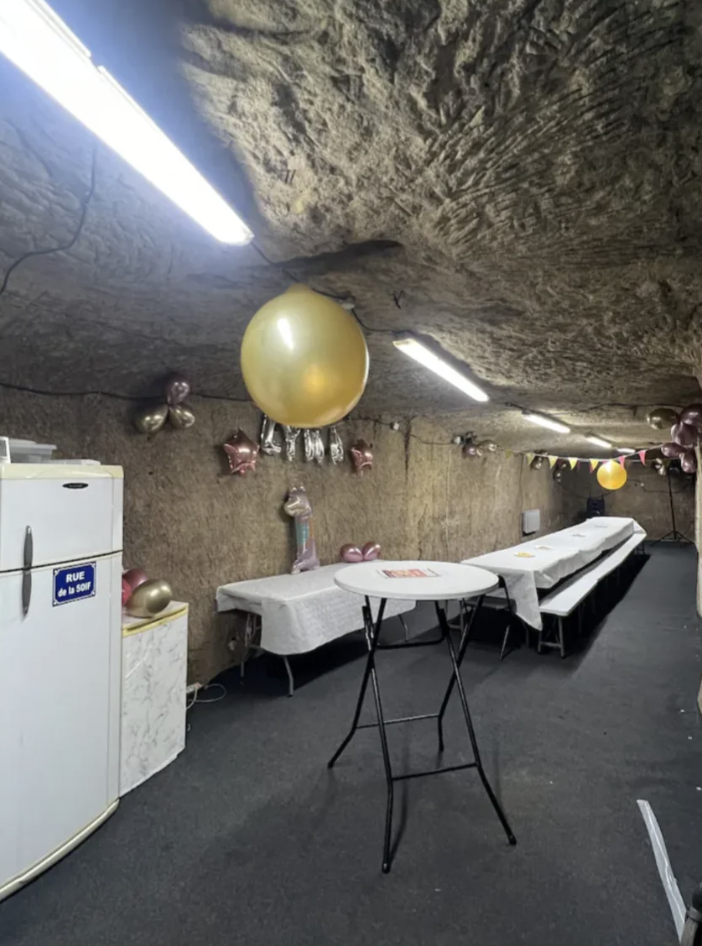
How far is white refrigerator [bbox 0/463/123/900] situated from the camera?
184 cm

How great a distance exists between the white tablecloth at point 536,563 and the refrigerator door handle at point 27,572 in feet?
11.1

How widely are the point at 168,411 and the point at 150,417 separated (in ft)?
0.44

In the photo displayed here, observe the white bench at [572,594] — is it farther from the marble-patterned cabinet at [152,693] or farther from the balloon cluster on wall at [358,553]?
the marble-patterned cabinet at [152,693]

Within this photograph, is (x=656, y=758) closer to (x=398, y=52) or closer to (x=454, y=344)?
(x=454, y=344)

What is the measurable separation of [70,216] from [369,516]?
4232 millimetres

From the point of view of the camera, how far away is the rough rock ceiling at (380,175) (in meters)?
0.92

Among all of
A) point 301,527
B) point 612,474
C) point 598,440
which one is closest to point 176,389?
point 301,527

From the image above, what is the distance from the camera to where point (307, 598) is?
3455 mm

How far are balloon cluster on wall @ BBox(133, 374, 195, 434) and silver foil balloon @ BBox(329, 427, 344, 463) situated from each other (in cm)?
177

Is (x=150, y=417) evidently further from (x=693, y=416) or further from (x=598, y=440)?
(x=598, y=440)

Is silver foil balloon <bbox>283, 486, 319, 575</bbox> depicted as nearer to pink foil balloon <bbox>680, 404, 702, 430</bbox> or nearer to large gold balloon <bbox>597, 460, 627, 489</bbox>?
pink foil balloon <bbox>680, 404, 702, 430</bbox>

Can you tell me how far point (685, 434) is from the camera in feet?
13.0

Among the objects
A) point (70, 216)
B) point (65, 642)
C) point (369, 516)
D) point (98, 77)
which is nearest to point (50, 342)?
point (70, 216)

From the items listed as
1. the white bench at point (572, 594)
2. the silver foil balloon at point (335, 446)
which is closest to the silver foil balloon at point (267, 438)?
the silver foil balloon at point (335, 446)
